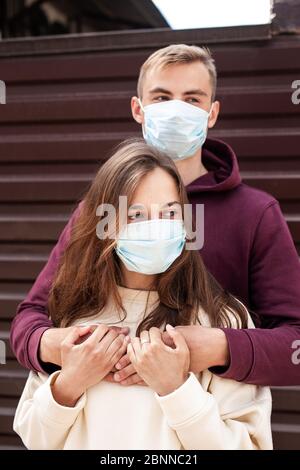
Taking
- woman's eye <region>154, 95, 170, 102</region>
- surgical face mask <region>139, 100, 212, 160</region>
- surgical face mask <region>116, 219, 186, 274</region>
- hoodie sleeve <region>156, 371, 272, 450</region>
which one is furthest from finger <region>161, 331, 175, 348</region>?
woman's eye <region>154, 95, 170, 102</region>

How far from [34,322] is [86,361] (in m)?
0.38

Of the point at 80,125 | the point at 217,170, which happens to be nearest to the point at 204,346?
the point at 217,170

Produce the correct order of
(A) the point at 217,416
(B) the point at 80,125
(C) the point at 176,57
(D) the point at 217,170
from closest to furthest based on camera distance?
(A) the point at 217,416 → (C) the point at 176,57 → (D) the point at 217,170 → (B) the point at 80,125

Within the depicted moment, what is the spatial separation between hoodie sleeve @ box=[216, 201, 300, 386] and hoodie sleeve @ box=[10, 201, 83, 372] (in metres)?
0.57

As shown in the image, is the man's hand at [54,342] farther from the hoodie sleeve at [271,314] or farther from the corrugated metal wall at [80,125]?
the corrugated metal wall at [80,125]

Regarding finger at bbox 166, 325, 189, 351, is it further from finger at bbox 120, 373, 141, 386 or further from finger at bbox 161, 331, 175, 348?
finger at bbox 120, 373, 141, 386

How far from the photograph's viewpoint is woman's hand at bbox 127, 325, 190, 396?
163 centimetres

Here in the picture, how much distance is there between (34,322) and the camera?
1995 mm

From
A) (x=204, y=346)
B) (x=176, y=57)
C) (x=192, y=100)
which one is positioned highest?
(x=176, y=57)

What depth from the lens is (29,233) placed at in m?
3.67

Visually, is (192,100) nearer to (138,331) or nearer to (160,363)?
(138,331)
